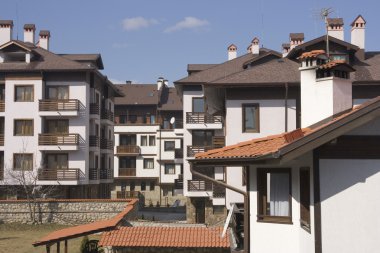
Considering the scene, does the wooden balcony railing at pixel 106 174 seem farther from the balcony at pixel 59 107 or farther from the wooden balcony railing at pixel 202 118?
the wooden balcony railing at pixel 202 118

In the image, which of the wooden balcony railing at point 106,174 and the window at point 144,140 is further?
the window at point 144,140

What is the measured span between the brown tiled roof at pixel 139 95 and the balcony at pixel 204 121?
24.0m

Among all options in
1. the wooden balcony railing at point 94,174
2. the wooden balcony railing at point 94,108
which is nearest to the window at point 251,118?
the wooden balcony railing at point 94,108

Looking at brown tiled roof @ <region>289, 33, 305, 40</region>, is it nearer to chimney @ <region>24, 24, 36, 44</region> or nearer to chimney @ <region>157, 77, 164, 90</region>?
chimney @ <region>24, 24, 36, 44</region>

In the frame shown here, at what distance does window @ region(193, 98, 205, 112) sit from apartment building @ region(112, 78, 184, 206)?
19545mm

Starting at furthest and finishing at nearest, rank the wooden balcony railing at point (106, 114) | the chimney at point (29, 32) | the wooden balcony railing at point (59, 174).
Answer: the wooden balcony railing at point (106, 114) → the chimney at point (29, 32) → the wooden balcony railing at point (59, 174)

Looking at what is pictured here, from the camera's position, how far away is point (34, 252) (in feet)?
78.9

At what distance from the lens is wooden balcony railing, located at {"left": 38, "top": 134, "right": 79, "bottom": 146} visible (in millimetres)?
40500

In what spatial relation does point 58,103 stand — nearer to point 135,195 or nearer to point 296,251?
point 135,195

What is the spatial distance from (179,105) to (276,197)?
165 feet

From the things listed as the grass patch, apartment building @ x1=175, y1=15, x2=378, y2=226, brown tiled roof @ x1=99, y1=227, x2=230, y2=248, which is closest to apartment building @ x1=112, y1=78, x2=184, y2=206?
apartment building @ x1=175, y1=15, x2=378, y2=226

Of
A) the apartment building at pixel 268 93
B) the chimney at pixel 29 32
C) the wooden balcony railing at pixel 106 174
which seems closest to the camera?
the apartment building at pixel 268 93

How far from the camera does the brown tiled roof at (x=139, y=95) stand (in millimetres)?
63188

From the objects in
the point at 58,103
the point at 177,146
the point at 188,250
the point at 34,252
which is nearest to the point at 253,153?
the point at 188,250
